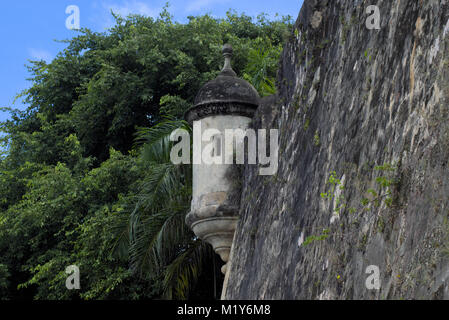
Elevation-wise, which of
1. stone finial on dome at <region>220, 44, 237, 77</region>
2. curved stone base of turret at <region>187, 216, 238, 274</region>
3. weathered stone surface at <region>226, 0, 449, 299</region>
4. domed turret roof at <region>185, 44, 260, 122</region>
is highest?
stone finial on dome at <region>220, 44, 237, 77</region>

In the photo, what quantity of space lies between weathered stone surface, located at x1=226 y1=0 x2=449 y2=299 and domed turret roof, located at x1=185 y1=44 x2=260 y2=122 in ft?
5.55

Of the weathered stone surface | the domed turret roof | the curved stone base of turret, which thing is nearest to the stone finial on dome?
the domed turret roof

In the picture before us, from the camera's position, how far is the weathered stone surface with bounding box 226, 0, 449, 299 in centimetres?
393

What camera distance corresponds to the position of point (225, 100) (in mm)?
9820

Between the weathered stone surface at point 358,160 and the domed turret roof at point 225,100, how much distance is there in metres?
1.69

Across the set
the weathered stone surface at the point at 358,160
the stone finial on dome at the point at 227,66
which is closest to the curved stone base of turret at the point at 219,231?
the weathered stone surface at the point at 358,160

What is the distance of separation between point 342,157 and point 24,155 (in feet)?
54.3

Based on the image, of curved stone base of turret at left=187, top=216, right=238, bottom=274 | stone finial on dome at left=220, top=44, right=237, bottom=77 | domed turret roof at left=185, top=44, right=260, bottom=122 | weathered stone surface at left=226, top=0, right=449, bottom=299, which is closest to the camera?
weathered stone surface at left=226, top=0, right=449, bottom=299

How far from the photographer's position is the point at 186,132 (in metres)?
12.7

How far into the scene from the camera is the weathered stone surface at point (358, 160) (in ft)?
12.9

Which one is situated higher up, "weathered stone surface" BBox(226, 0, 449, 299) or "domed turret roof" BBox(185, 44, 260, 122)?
"domed turret roof" BBox(185, 44, 260, 122)

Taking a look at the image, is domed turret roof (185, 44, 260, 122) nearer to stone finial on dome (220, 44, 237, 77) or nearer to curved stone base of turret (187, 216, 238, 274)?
stone finial on dome (220, 44, 237, 77)

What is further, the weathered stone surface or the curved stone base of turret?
the curved stone base of turret
